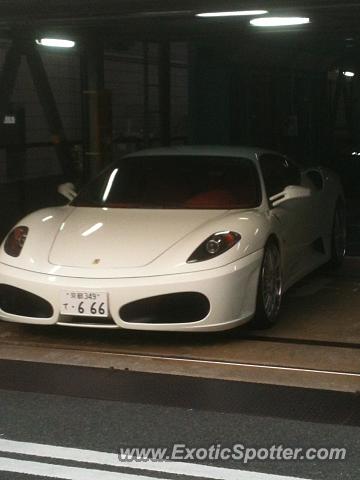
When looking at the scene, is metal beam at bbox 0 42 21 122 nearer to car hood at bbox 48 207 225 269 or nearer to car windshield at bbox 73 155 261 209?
car windshield at bbox 73 155 261 209

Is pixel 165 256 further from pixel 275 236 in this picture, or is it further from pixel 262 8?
pixel 262 8

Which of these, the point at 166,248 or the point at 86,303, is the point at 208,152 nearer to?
the point at 166,248

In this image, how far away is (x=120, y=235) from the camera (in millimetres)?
6086

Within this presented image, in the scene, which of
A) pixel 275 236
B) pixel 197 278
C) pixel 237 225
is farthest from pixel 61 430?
pixel 275 236

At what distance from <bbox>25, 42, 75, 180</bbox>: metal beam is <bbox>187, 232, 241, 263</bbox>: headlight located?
193 inches

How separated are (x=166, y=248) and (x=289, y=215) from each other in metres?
1.37

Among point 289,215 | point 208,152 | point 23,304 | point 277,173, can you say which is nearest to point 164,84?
point 277,173

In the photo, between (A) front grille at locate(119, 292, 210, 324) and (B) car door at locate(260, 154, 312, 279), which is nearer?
(A) front grille at locate(119, 292, 210, 324)

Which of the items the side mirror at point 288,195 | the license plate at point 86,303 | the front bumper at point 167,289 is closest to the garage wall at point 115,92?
the side mirror at point 288,195

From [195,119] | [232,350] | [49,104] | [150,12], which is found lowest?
[232,350]

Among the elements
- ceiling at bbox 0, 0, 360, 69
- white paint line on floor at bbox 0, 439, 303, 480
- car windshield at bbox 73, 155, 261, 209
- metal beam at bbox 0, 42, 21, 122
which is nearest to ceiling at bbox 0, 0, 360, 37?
ceiling at bbox 0, 0, 360, 69

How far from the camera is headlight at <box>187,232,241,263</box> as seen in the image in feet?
18.9

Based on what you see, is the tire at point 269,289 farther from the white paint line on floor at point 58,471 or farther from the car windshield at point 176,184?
the white paint line on floor at point 58,471

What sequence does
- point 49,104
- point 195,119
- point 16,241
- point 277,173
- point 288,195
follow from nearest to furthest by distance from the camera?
point 16,241, point 288,195, point 277,173, point 49,104, point 195,119
